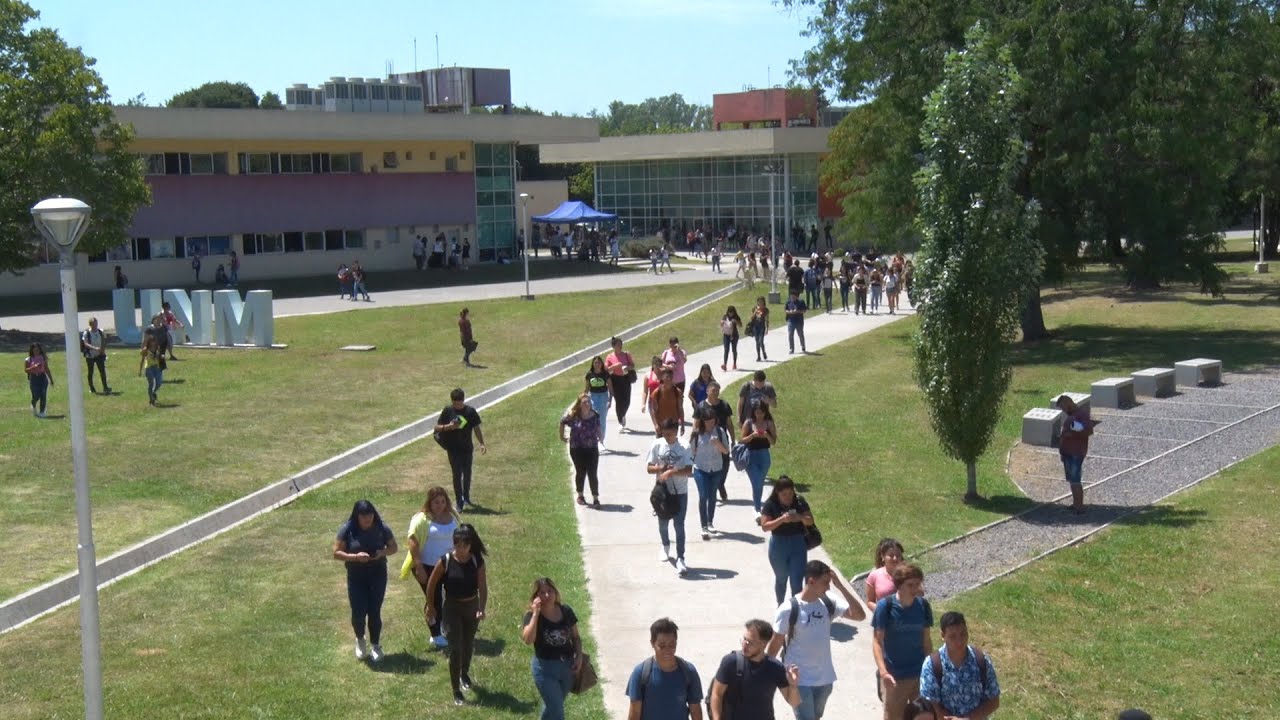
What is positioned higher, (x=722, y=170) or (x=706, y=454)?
(x=722, y=170)

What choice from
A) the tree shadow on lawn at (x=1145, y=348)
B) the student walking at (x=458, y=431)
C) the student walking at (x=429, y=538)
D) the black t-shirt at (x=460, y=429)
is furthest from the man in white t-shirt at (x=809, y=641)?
the tree shadow on lawn at (x=1145, y=348)

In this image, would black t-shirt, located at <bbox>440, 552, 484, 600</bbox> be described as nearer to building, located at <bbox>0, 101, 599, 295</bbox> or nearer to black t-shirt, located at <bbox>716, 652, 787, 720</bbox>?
black t-shirt, located at <bbox>716, 652, 787, 720</bbox>

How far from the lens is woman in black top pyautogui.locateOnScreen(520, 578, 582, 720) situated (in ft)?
30.6

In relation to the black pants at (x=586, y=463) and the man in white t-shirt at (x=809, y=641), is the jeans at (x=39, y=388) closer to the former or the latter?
the black pants at (x=586, y=463)

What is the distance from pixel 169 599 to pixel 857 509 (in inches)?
307

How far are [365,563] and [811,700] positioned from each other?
386 centimetres

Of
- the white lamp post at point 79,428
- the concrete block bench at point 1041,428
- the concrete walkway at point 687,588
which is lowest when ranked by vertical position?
the concrete walkway at point 687,588

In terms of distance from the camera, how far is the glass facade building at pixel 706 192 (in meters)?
75.6

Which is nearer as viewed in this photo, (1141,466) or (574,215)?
(1141,466)

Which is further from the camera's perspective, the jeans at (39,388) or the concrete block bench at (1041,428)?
the jeans at (39,388)

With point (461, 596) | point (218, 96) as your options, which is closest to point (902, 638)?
point (461, 596)

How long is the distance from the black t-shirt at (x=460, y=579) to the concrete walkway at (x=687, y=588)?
52.2 inches

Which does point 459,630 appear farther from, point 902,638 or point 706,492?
point 706,492

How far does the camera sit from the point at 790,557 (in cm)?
1182
